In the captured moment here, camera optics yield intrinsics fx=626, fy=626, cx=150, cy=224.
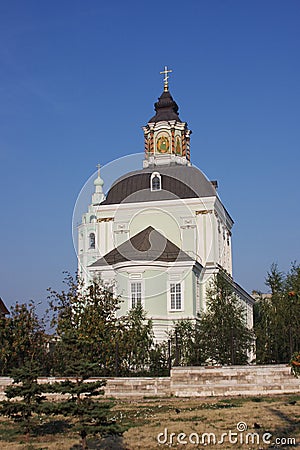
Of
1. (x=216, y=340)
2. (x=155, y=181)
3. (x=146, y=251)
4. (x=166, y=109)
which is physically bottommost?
(x=216, y=340)

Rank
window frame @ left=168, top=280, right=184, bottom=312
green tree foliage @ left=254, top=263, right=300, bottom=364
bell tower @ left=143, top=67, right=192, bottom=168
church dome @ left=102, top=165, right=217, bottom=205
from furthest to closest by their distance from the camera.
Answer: bell tower @ left=143, top=67, right=192, bottom=168, church dome @ left=102, top=165, right=217, bottom=205, window frame @ left=168, top=280, right=184, bottom=312, green tree foliage @ left=254, top=263, right=300, bottom=364

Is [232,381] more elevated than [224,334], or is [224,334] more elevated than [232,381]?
[224,334]

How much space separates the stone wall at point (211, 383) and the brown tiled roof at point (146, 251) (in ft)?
58.3

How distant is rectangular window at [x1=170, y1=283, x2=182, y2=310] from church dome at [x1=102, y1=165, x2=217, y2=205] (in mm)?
8445

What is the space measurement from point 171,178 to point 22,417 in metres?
33.3

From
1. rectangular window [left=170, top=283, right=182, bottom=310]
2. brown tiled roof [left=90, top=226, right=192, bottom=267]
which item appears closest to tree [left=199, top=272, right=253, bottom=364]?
rectangular window [left=170, top=283, right=182, bottom=310]

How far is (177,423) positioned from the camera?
14.2 meters

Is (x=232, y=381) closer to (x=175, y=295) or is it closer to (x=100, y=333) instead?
(x=100, y=333)

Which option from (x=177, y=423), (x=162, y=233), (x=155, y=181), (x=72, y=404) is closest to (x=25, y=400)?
(x=72, y=404)

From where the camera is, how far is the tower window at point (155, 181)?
44.9m

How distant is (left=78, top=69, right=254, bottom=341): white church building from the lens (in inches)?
1478

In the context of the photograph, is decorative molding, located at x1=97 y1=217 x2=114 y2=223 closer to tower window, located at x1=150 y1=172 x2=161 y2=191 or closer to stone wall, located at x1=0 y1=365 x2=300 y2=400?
tower window, located at x1=150 y1=172 x2=161 y2=191

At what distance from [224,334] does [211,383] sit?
5.84 m

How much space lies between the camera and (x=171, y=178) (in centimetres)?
4559
